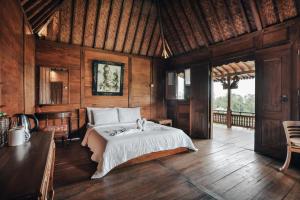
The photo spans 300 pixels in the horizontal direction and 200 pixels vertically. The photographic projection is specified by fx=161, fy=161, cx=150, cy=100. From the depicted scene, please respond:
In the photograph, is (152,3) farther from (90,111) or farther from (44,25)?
(90,111)

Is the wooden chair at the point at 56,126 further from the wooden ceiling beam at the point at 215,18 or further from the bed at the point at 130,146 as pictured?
the wooden ceiling beam at the point at 215,18

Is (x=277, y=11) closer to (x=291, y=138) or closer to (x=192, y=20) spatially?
(x=192, y=20)

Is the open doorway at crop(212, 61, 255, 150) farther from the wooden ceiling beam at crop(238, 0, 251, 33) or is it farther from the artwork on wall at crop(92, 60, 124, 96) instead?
the artwork on wall at crop(92, 60, 124, 96)

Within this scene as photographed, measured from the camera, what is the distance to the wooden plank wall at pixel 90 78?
4.46m

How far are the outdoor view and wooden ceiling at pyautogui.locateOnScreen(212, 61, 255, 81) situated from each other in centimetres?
42

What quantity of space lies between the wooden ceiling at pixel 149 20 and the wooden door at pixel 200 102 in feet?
2.70

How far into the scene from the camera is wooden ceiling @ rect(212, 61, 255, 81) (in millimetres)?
6957

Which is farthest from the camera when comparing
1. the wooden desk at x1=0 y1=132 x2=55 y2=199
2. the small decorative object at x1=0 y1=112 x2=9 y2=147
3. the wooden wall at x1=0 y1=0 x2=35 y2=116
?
the wooden wall at x1=0 y1=0 x2=35 y2=116

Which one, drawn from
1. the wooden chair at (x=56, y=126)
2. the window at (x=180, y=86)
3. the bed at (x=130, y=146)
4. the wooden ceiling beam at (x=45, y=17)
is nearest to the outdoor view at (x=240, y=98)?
the window at (x=180, y=86)

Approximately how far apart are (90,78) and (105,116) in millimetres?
1342

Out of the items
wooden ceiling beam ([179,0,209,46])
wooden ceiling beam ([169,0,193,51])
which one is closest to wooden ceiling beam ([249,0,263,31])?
wooden ceiling beam ([179,0,209,46])

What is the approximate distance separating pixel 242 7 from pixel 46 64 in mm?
4981

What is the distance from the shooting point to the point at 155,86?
6184 mm

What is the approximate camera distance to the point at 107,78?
16.9 feet
